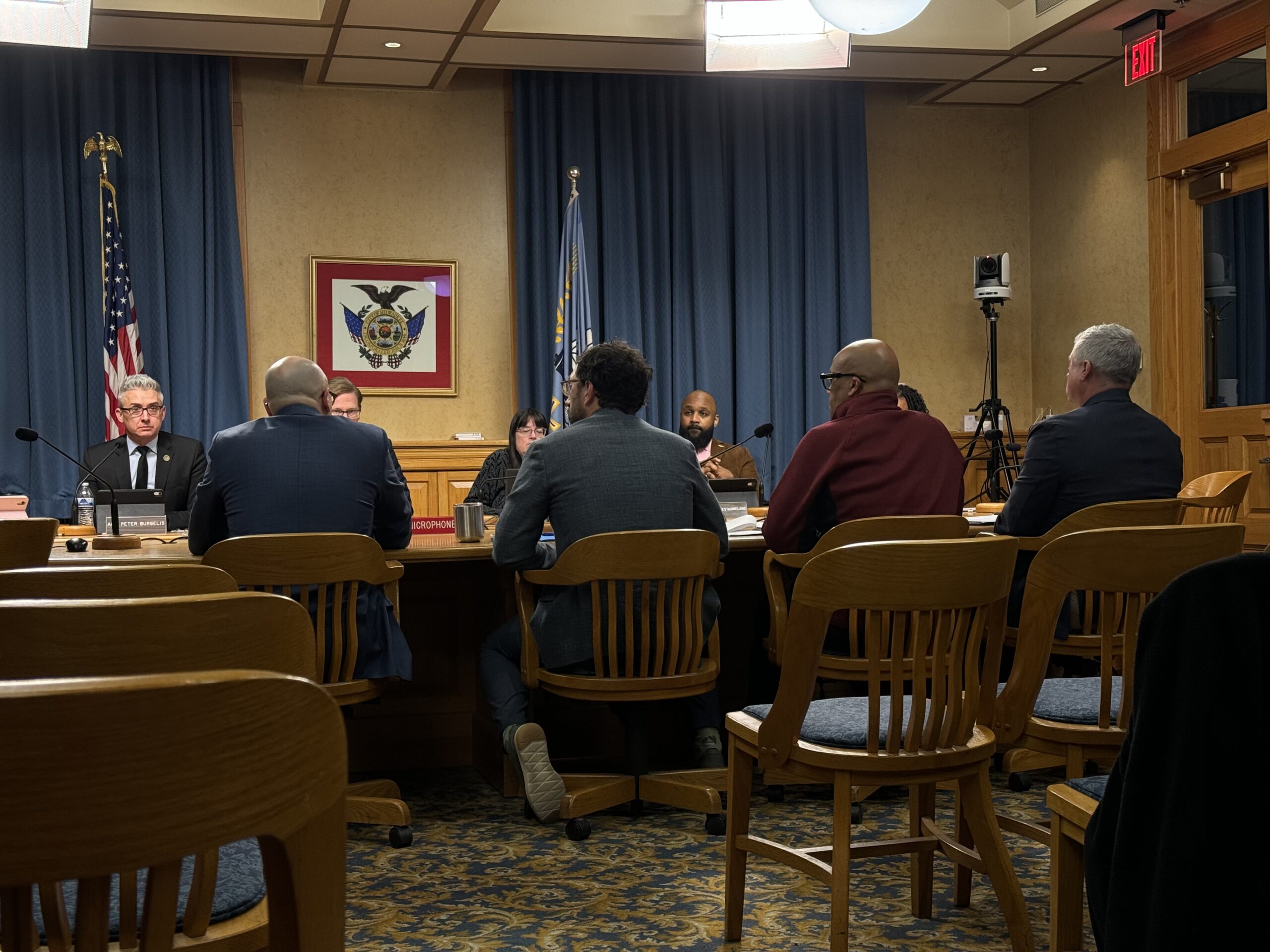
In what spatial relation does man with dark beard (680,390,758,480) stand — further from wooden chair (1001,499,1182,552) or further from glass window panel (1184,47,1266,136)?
wooden chair (1001,499,1182,552)

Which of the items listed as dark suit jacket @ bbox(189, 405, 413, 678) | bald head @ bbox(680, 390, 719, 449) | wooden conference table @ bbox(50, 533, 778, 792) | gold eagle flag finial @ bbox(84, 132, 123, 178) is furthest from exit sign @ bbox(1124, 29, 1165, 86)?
gold eagle flag finial @ bbox(84, 132, 123, 178)

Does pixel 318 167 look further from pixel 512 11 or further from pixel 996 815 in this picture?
pixel 996 815

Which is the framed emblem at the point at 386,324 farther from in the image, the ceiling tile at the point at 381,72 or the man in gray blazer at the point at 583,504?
the man in gray blazer at the point at 583,504

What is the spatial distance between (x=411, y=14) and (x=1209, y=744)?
5.60 meters

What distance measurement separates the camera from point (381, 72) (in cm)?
698

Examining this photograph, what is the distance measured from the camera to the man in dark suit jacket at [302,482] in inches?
131

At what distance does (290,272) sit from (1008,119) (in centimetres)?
467

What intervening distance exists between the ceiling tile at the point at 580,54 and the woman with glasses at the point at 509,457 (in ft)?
6.68

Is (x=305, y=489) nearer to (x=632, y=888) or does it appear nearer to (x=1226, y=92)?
(x=632, y=888)

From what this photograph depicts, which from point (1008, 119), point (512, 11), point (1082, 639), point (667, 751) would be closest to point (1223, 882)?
point (1082, 639)

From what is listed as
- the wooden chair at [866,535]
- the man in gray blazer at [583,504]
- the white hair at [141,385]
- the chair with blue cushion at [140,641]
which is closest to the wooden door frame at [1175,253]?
the wooden chair at [866,535]

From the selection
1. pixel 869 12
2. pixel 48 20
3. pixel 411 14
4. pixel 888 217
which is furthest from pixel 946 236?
pixel 48 20

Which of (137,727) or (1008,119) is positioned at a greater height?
(1008,119)

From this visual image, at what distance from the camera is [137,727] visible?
760mm
